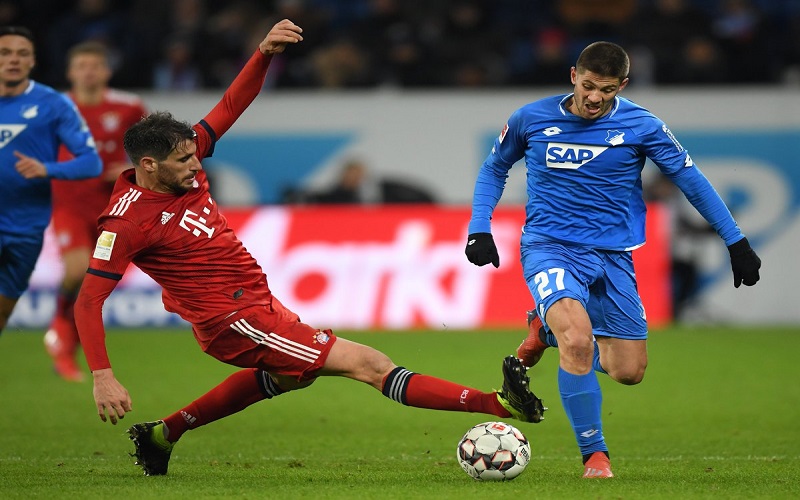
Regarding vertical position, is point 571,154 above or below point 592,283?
above

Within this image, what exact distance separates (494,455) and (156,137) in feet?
7.44

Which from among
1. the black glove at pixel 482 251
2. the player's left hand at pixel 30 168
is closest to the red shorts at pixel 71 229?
the player's left hand at pixel 30 168

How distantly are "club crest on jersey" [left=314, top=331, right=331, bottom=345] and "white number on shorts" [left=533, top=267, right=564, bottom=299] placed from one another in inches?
44.2

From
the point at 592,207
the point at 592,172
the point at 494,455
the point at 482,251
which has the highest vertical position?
the point at 592,172

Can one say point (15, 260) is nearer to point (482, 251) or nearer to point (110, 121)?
point (110, 121)

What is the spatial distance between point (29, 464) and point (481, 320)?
832 centimetres

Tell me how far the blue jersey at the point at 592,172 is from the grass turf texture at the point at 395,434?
127cm

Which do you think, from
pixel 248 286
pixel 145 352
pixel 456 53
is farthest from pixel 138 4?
pixel 248 286

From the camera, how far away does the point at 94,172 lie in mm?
8484

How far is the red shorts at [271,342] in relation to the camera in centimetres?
614

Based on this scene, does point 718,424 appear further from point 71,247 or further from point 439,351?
point 71,247

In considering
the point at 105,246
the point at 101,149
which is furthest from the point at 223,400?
the point at 101,149

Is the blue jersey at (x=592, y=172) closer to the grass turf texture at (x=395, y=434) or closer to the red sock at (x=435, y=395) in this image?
the red sock at (x=435, y=395)

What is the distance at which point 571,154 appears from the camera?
662cm
